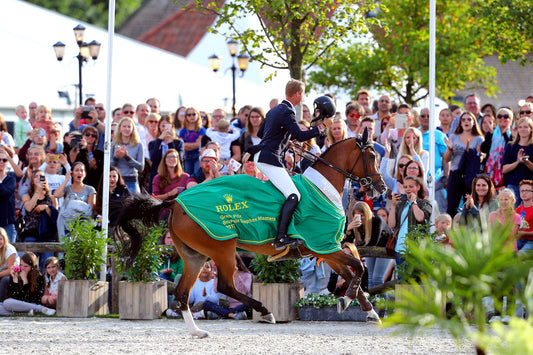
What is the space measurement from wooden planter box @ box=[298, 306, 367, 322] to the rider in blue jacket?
6.53ft

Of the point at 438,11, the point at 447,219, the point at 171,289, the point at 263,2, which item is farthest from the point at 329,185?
the point at 438,11

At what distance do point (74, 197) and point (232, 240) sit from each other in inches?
179

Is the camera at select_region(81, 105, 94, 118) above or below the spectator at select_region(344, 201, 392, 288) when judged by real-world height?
above

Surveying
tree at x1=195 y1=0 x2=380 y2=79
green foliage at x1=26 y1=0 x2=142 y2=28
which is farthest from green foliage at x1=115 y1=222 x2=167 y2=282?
green foliage at x1=26 y1=0 x2=142 y2=28

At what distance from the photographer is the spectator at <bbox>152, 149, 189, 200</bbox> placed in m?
14.1

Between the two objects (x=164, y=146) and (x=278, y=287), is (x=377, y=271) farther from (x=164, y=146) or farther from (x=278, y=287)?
(x=164, y=146)

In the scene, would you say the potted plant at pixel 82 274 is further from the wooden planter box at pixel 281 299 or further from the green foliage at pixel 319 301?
the green foliage at pixel 319 301

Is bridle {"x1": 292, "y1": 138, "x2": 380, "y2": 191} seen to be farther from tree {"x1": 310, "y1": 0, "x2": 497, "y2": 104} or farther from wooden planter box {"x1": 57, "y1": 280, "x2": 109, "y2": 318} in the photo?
tree {"x1": 310, "y1": 0, "x2": 497, "y2": 104}

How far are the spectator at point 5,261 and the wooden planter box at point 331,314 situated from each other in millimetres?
4159

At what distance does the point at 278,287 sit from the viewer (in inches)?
463

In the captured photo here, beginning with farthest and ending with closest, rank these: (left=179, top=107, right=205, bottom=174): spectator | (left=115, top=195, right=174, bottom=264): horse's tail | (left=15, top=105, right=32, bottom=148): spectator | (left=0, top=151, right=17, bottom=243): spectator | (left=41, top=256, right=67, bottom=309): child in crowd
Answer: (left=15, top=105, right=32, bottom=148): spectator
(left=179, top=107, right=205, bottom=174): spectator
(left=0, top=151, right=17, bottom=243): spectator
(left=41, top=256, right=67, bottom=309): child in crowd
(left=115, top=195, right=174, bottom=264): horse's tail

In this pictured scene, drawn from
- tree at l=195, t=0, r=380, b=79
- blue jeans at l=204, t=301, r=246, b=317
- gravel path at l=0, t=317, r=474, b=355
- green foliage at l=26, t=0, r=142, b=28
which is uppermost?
green foliage at l=26, t=0, r=142, b=28

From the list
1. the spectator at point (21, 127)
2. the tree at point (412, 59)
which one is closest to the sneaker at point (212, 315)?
the spectator at point (21, 127)

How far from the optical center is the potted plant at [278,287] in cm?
1173
